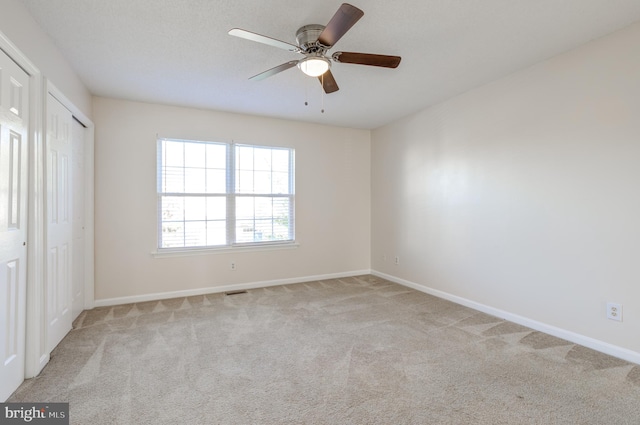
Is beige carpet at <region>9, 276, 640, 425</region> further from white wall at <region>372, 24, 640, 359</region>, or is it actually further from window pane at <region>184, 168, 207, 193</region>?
window pane at <region>184, 168, 207, 193</region>

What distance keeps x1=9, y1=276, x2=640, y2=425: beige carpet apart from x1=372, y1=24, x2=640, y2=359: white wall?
398mm

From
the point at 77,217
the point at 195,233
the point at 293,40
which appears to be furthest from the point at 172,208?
→ the point at 293,40

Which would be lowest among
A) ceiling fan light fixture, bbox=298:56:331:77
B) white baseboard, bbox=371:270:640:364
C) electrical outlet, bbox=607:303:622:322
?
white baseboard, bbox=371:270:640:364

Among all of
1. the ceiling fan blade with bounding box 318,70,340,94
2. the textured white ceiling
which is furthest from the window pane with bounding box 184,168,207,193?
the ceiling fan blade with bounding box 318,70,340,94

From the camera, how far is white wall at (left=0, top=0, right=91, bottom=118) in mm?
1846

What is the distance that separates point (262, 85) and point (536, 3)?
251 centimetres

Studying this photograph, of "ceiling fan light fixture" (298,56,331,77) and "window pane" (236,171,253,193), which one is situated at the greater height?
"ceiling fan light fixture" (298,56,331,77)

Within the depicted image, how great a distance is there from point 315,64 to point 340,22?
1.60 feet

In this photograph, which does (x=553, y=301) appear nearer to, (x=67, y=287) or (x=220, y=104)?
(x=220, y=104)

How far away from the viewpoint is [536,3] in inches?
80.5

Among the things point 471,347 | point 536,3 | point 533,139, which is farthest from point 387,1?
point 471,347

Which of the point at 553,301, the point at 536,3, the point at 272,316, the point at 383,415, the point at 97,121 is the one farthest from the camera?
the point at 97,121

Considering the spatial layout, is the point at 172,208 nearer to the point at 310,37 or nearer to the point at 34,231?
the point at 34,231

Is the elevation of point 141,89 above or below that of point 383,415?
above
